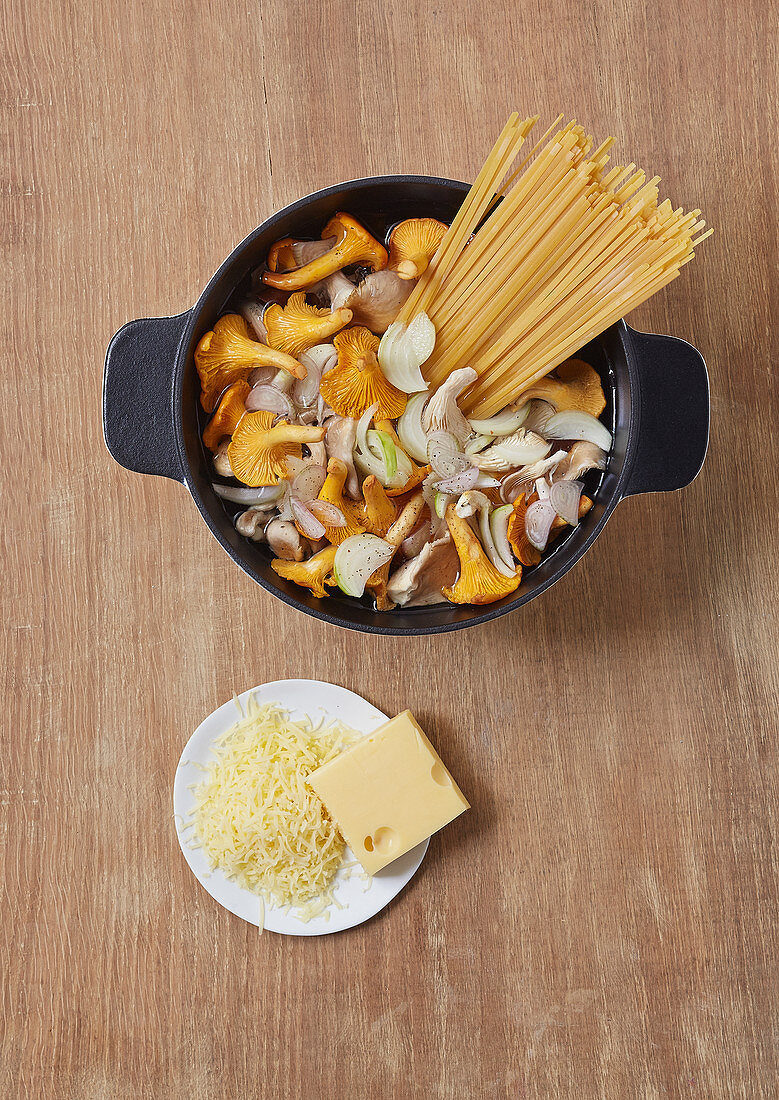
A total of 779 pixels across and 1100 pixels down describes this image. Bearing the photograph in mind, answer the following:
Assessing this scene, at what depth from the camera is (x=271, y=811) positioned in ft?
3.12

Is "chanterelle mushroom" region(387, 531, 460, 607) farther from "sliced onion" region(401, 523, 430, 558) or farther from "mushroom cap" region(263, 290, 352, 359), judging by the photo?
"mushroom cap" region(263, 290, 352, 359)

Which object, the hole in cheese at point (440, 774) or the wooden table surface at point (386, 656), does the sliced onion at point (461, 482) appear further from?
the hole in cheese at point (440, 774)

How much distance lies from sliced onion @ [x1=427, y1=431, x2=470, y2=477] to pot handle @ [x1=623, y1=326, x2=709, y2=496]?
17cm

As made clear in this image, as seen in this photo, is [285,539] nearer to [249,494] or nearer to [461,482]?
[249,494]

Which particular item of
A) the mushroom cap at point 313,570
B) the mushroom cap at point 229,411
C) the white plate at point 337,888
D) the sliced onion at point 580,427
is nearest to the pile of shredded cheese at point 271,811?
the white plate at point 337,888

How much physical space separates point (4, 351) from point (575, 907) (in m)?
1.01

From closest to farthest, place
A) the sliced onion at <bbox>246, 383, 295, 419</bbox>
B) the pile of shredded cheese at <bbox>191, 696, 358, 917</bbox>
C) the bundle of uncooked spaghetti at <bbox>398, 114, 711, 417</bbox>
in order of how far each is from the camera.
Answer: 1. the bundle of uncooked spaghetti at <bbox>398, 114, 711, 417</bbox>
2. the sliced onion at <bbox>246, 383, 295, 419</bbox>
3. the pile of shredded cheese at <bbox>191, 696, 358, 917</bbox>

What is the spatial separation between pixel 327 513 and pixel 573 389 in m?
0.29

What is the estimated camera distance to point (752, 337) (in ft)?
3.32

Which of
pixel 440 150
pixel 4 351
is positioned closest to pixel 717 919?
pixel 440 150

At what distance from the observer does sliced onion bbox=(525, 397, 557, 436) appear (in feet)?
2.78

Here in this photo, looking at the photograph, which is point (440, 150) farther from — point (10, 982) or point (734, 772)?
point (10, 982)

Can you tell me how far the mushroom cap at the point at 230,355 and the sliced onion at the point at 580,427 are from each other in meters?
0.27

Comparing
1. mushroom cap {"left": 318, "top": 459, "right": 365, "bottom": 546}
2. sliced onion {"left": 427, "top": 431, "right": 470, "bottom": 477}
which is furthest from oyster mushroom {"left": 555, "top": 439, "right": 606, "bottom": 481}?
mushroom cap {"left": 318, "top": 459, "right": 365, "bottom": 546}
